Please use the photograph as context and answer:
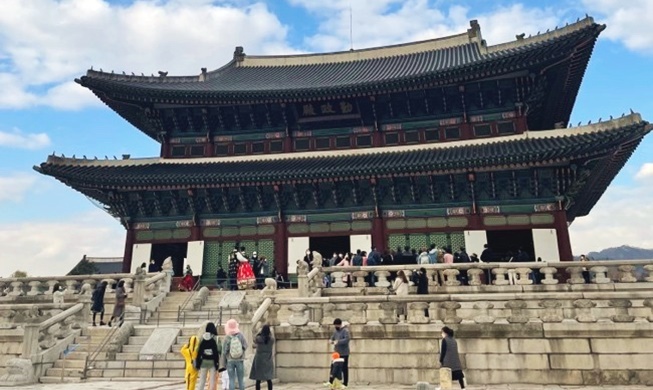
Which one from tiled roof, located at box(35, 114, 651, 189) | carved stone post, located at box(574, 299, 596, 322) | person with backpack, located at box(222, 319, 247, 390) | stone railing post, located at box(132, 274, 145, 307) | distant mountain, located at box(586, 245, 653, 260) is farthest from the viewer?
distant mountain, located at box(586, 245, 653, 260)

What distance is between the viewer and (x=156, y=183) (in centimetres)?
2262

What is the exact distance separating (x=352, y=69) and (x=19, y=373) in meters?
25.1

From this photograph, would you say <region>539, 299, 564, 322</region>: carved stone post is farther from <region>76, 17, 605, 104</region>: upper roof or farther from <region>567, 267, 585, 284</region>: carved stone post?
<region>76, 17, 605, 104</region>: upper roof

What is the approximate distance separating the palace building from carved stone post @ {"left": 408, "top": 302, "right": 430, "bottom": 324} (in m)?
8.76

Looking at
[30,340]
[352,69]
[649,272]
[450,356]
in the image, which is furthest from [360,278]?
[352,69]

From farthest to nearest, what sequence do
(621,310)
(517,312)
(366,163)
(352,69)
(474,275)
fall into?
(352,69) → (366,163) → (474,275) → (517,312) → (621,310)

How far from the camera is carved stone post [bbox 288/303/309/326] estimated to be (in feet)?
42.6

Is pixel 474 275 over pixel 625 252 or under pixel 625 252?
under

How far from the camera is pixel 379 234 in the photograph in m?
22.4

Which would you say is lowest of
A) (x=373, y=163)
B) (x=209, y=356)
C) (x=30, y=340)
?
(x=209, y=356)

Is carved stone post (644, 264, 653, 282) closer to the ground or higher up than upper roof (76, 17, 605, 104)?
closer to the ground

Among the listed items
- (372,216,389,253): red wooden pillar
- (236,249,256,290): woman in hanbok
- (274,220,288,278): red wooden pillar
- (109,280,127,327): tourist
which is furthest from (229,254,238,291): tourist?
(372,216,389,253): red wooden pillar

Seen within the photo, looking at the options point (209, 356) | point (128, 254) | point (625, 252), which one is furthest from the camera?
point (625, 252)

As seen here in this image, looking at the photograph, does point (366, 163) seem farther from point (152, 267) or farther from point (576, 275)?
point (152, 267)
